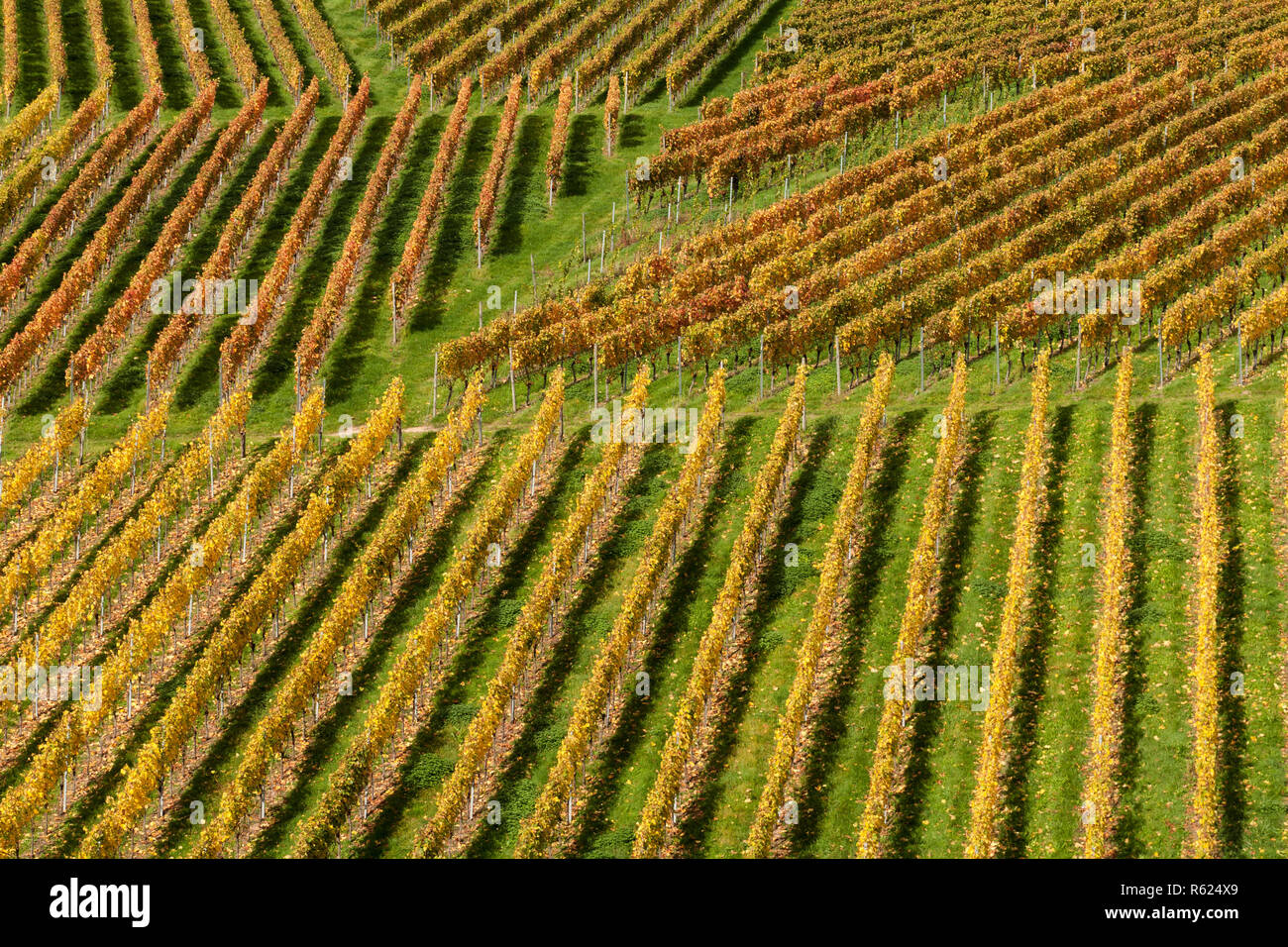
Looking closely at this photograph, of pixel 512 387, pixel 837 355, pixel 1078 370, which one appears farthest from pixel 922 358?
pixel 512 387

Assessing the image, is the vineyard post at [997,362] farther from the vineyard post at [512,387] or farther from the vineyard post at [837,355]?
the vineyard post at [512,387]

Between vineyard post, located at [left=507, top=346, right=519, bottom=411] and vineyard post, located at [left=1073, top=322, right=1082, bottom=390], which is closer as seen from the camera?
vineyard post, located at [left=1073, top=322, right=1082, bottom=390]

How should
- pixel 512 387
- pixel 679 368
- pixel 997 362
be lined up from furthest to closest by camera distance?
pixel 512 387 → pixel 679 368 → pixel 997 362

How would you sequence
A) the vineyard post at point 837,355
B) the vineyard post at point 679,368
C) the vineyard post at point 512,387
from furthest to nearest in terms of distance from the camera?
1. the vineyard post at point 679,368
2. the vineyard post at point 512,387
3. the vineyard post at point 837,355

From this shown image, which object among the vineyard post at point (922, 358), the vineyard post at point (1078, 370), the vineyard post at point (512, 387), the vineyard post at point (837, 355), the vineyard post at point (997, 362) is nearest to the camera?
the vineyard post at point (1078, 370)

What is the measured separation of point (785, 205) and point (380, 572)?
3623 cm

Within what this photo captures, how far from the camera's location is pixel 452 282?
3248 inches

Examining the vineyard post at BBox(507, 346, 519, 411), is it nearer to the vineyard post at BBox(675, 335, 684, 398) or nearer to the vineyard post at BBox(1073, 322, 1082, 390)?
the vineyard post at BBox(675, 335, 684, 398)

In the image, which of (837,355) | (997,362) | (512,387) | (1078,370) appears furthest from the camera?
(512,387)

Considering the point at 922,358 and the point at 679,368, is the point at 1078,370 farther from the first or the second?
the point at 679,368

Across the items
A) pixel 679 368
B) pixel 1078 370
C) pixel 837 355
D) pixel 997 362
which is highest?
pixel 837 355

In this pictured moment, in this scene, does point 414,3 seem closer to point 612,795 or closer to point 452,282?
point 452,282

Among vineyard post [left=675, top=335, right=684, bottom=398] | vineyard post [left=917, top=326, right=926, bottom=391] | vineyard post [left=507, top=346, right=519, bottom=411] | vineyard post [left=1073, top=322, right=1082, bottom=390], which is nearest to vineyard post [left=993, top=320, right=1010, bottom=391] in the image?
vineyard post [left=917, top=326, right=926, bottom=391]

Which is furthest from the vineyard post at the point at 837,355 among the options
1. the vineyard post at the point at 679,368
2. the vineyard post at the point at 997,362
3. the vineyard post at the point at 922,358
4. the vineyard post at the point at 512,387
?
the vineyard post at the point at 512,387
